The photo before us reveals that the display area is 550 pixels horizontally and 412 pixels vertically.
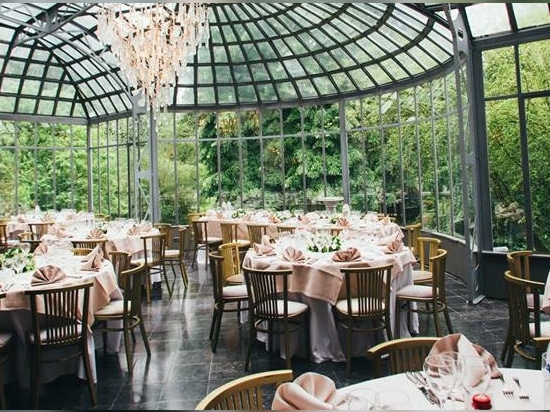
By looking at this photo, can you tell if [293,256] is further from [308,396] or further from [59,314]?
[308,396]

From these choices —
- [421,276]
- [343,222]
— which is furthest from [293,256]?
[343,222]

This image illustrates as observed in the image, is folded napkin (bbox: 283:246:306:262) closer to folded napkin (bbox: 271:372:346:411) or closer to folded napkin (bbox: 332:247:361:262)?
folded napkin (bbox: 332:247:361:262)

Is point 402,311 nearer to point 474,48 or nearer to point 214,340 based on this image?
point 214,340

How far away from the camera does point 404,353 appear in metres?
2.31

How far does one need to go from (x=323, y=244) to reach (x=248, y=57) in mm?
8075

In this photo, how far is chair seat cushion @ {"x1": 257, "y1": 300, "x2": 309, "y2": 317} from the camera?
4.52 m

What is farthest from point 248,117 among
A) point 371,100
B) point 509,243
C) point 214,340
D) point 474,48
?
point 214,340

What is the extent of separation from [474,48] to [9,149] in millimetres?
13678

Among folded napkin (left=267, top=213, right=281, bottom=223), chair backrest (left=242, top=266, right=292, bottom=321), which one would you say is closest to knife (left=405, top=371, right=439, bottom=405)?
chair backrest (left=242, top=266, right=292, bottom=321)

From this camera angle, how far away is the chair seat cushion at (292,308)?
14.8ft

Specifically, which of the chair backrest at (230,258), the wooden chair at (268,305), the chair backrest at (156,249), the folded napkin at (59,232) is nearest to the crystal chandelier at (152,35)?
the chair backrest at (156,249)

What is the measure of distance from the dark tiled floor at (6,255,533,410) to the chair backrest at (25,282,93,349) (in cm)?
53

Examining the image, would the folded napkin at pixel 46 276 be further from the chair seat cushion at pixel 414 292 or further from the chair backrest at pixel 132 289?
the chair seat cushion at pixel 414 292

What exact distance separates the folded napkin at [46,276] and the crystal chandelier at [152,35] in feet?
13.0
